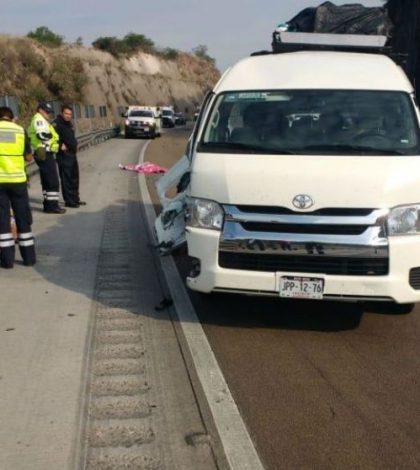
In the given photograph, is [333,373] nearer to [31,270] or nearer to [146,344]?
[146,344]

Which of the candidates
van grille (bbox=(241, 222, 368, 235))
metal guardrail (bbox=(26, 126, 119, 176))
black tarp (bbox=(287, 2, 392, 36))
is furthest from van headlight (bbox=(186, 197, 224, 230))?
metal guardrail (bbox=(26, 126, 119, 176))

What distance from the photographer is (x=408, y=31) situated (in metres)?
32.8

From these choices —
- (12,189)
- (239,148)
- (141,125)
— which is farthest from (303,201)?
(141,125)

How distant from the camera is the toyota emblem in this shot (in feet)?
15.9

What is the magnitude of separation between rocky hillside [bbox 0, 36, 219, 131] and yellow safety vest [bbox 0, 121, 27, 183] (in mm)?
3938

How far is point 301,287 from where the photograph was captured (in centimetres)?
491

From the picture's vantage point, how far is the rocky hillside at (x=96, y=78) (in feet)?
141

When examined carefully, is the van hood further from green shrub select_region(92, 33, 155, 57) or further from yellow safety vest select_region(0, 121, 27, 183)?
green shrub select_region(92, 33, 155, 57)

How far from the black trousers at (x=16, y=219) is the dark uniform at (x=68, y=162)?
4263 mm

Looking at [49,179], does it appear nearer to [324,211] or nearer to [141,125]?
[324,211]

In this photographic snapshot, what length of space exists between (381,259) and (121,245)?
15.1ft

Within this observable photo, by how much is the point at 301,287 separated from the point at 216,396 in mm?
1198

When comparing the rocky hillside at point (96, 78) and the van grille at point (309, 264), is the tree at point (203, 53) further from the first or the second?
the van grille at point (309, 264)

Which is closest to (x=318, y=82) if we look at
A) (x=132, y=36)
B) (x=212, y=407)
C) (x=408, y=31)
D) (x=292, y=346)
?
(x=292, y=346)
